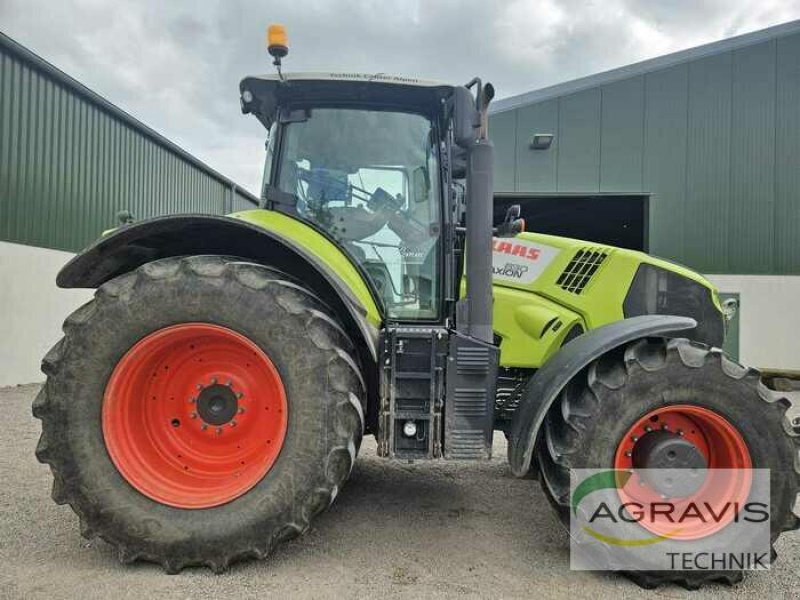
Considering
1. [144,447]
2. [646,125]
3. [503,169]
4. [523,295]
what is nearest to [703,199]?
[646,125]

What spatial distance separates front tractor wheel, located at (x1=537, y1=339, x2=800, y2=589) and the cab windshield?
39.3 inches

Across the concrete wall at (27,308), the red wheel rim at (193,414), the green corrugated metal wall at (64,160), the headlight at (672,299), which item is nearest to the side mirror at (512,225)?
the headlight at (672,299)

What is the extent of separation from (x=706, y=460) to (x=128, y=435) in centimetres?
280

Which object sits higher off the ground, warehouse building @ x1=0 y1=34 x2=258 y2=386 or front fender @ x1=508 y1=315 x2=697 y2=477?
warehouse building @ x1=0 y1=34 x2=258 y2=386

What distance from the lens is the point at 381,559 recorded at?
291cm

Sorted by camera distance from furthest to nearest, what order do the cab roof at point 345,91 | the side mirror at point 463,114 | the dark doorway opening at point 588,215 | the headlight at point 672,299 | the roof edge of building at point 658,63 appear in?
1. the dark doorway opening at point 588,215
2. the roof edge of building at point 658,63
3. the headlight at point 672,299
4. the cab roof at point 345,91
5. the side mirror at point 463,114

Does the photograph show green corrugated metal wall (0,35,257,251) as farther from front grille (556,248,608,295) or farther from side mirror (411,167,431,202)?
front grille (556,248,608,295)

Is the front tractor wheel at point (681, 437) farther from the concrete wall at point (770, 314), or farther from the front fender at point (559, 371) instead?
the concrete wall at point (770, 314)

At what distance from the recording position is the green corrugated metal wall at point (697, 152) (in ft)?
34.6

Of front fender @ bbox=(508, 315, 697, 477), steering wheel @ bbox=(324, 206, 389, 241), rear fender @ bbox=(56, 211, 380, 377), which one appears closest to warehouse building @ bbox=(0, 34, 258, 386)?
rear fender @ bbox=(56, 211, 380, 377)

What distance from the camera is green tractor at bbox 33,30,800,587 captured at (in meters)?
Result: 2.65

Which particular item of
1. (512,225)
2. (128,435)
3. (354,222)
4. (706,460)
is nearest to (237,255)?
(354,222)

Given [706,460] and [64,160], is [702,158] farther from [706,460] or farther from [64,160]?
[64,160]

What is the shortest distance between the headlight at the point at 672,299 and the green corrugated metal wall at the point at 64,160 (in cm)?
837
